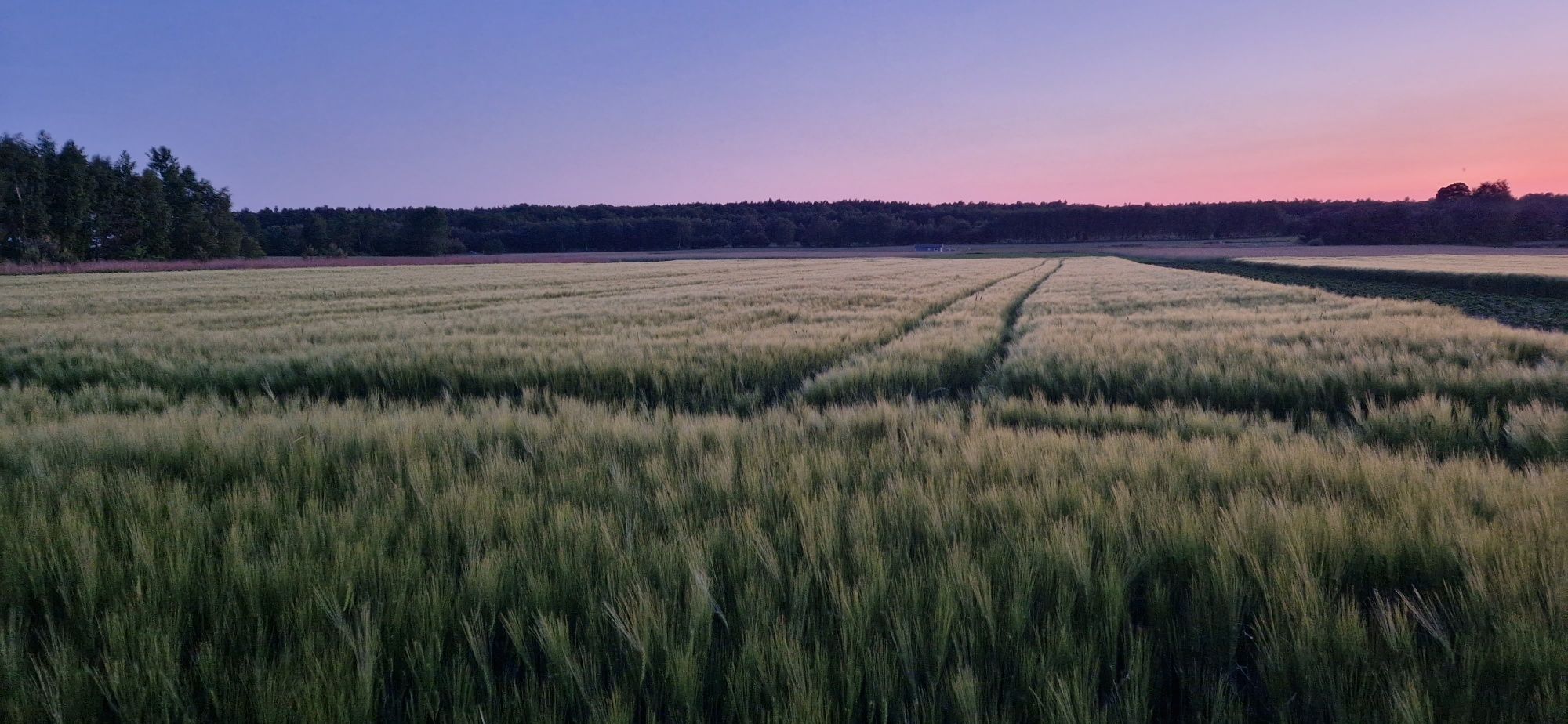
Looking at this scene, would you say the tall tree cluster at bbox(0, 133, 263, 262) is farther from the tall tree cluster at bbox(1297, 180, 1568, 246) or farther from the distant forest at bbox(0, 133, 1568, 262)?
the tall tree cluster at bbox(1297, 180, 1568, 246)

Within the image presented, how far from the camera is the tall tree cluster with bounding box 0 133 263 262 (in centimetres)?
5884

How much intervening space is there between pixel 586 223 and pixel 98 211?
2485 inches

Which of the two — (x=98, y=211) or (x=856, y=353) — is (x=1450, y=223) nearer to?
(x=856, y=353)

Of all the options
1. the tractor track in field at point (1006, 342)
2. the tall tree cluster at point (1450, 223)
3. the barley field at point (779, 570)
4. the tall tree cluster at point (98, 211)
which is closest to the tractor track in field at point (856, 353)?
the tractor track in field at point (1006, 342)

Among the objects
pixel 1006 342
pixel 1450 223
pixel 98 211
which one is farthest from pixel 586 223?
pixel 1450 223

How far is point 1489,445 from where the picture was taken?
12.1 ft

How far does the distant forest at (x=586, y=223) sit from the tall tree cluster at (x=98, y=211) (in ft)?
0.43

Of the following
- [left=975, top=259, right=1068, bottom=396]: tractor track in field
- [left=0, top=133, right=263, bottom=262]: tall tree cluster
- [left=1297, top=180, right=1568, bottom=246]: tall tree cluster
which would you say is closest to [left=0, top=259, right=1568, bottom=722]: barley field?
[left=975, top=259, right=1068, bottom=396]: tractor track in field

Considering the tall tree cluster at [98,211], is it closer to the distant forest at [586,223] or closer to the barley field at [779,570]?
the distant forest at [586,223]

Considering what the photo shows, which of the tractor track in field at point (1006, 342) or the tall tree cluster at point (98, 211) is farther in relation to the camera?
the tall tree cluster at point (98, 211)

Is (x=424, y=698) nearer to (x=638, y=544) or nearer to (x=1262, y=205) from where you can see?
(x=638, y=544)

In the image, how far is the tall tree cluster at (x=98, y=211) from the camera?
193ft

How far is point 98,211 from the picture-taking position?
65938 mm

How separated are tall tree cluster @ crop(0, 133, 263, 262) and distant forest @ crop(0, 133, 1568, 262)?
130mm
